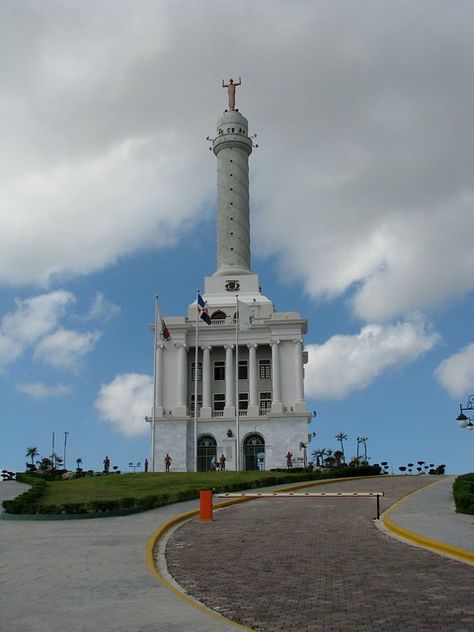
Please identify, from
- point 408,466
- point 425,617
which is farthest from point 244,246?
point 425,617

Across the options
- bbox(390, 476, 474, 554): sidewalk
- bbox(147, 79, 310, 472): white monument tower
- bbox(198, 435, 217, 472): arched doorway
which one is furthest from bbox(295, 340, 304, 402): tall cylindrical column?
bbox(390, 476, 474, 554): sidewalk

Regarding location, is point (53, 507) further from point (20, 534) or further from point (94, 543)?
point (94, 543)

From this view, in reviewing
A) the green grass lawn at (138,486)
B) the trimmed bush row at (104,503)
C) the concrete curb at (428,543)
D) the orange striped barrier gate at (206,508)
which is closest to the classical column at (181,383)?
the green grass lawn at (138,486)

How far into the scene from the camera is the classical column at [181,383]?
7326cm

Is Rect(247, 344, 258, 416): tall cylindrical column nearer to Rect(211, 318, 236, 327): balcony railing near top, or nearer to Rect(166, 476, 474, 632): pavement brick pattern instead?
Rect(211, 318, 236, 327): balcony railing near top

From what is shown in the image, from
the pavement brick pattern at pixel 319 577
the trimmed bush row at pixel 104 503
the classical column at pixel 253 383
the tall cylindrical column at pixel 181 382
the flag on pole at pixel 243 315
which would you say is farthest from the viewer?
the tall cylindrical column at pixel 181 382

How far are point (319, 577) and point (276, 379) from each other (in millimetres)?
60581

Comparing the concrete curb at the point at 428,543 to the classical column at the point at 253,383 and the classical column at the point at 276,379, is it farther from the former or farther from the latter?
the classical column at the point at 253,383

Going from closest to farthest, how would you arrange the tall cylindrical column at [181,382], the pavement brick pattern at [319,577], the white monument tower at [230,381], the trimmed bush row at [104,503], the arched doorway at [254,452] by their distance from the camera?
1. the pavement brick pattern at [319,577]
2. the trimmed bush row at [104,503]
3. the white monument tower at [230,381]
4. the arched doorway at [254,452]
5. the tall cylindrical column at [181,382]

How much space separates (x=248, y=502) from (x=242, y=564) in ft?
49.9

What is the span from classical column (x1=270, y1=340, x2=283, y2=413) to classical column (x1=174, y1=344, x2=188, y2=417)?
9826 millimetres

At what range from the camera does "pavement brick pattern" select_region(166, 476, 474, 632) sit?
399 inches

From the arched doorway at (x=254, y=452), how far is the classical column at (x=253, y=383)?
271 cm

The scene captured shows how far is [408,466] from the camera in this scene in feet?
257
